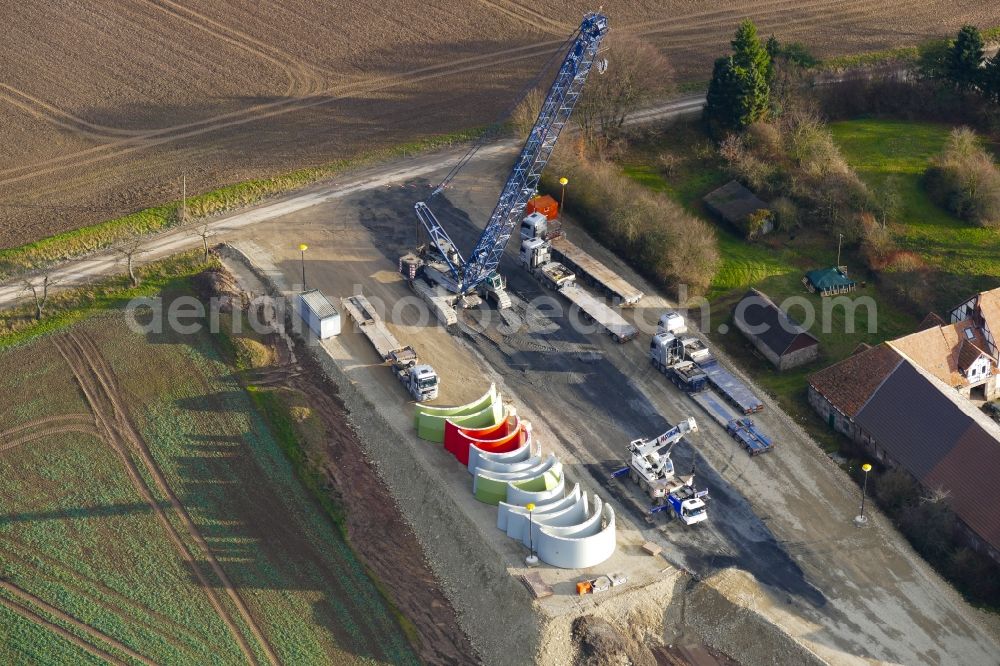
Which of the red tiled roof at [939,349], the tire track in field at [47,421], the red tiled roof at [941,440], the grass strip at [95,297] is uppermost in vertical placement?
the grass strip at [95,297]

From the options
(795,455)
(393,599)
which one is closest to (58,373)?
(393,599)

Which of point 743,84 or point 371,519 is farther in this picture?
point 743,84

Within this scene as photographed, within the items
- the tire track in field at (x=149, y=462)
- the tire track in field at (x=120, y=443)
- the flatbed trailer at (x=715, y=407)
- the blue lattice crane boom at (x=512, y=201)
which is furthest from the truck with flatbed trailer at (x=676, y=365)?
the tire track in field at (x=120, y=443)

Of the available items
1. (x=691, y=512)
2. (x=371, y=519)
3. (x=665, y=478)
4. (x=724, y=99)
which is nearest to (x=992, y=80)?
(x=724, y=99)

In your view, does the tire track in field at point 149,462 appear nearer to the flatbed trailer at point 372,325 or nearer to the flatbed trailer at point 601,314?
the flatbed trailer at point 372,325

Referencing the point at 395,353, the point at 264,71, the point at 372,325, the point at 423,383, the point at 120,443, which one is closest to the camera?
the point at 120,443

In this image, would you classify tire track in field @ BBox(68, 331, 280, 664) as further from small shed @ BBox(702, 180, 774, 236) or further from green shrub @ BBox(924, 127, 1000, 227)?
green shrub @ BBox(924, 127, 1000, 227)

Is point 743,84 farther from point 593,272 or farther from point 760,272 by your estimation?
point 593,272
